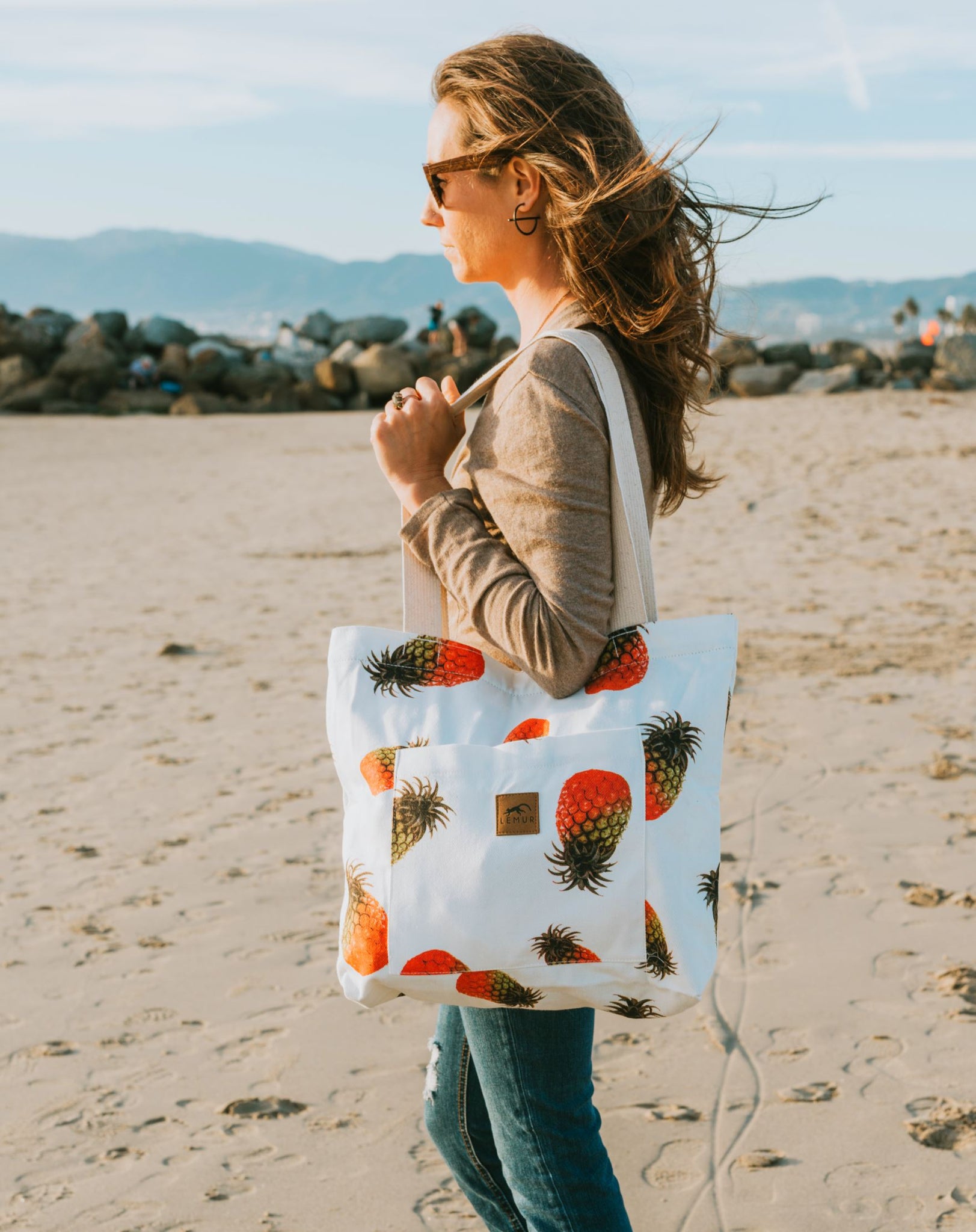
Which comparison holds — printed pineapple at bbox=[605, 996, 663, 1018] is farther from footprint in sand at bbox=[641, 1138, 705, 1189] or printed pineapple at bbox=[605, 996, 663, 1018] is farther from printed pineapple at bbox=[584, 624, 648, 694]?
footprint in sand at bbox=[641, 1138, 705, 1189]

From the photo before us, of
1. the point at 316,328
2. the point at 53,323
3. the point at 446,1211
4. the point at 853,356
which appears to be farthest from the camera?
the point at 316,328

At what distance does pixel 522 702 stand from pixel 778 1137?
1.68 metres

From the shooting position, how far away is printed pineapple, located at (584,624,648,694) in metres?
1.40

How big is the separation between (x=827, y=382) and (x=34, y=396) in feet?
57.3

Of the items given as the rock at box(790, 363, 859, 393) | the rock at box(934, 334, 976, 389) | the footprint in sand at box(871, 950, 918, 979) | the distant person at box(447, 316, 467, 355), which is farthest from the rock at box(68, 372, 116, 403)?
the footprint in sand at box(871, 950, 918, 979)

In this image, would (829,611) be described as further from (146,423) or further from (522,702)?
(146,423)

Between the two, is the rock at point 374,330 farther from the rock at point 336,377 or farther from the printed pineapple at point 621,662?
the printed pineapple at point 621,662

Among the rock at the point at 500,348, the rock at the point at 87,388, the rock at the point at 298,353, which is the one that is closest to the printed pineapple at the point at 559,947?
the rock at the point at 87,388

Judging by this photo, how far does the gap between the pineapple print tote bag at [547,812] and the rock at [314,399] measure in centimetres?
2772

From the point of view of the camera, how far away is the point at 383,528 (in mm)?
11906

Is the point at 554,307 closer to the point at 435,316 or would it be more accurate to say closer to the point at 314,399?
the point at 314,399

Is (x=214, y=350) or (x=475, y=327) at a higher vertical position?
(x=475, y=327)

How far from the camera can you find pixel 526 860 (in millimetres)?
1346

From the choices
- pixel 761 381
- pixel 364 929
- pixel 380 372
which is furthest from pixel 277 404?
pixel 364 929
